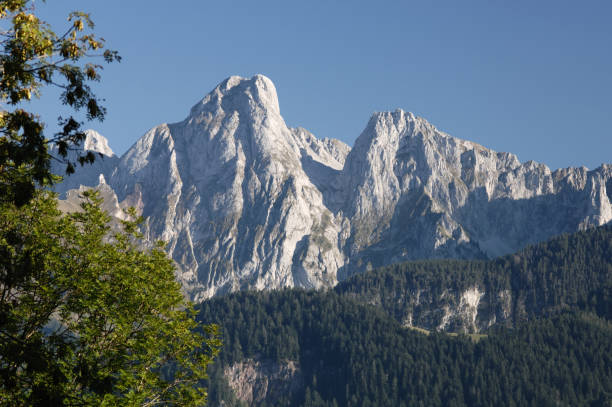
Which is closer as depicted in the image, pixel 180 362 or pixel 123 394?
pixel 123 394

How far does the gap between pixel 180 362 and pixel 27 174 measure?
54.3 feet

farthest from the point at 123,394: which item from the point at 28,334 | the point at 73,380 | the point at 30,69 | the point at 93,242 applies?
the point at 30,69

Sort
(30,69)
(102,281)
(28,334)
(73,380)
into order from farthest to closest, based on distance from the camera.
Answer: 1. (102,281)
2. (73,380)
3. (28,334)
4. (30,69)

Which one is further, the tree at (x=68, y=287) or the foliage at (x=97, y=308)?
the foliage at (x=97, y=308)

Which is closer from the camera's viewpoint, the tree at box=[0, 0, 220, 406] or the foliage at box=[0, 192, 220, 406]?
the tree at box=[0, 0, 220, 406]

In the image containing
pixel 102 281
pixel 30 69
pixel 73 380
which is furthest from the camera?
pixel 102 281

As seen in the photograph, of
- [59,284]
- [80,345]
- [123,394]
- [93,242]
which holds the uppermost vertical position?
[93,242]


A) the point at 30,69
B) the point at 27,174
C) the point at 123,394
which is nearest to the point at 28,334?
the point at 123,394

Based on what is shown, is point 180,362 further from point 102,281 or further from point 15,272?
point 15,272

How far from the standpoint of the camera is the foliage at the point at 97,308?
1350 inches

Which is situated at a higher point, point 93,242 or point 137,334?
point 93,242

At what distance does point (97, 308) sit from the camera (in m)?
38.5

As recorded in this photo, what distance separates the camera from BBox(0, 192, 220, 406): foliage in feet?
112

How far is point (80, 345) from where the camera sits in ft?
125
